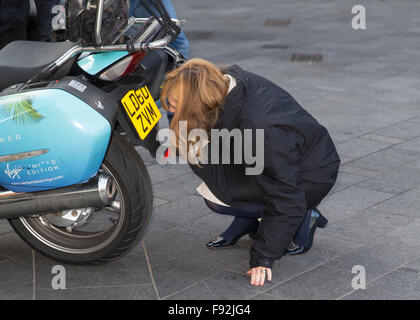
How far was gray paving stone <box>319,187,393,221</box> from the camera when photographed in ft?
14.5

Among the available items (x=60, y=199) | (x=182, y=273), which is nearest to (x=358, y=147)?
(x=182, y=273)

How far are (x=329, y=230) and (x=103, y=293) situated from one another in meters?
1.30

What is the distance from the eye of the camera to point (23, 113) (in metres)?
3.42

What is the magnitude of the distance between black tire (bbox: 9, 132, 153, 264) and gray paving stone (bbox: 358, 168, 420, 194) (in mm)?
1723

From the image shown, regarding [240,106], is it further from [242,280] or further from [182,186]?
[182,186]

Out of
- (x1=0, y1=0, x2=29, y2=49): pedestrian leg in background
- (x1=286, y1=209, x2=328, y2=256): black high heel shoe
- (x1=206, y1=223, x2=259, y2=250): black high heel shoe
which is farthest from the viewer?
(x1=0, y1=0, x2=29, y2=49): pedestrian leg in background

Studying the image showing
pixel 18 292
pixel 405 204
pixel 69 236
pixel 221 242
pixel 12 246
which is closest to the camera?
pixel 18 292

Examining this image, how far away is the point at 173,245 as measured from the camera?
13.5ft

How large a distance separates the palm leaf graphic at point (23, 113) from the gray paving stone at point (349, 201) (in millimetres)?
1790

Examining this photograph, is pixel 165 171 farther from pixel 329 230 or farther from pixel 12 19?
pixel 12 19

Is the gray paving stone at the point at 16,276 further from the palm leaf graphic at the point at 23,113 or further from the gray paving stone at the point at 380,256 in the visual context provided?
the gray paving stone at the point at 380,256

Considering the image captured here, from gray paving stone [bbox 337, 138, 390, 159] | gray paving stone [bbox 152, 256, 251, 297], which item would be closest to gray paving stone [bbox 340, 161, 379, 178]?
gray paving stone [bbox 337, 138, 390, 159]

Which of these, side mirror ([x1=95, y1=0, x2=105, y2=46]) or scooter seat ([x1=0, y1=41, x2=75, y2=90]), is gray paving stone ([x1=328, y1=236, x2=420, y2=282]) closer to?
side mirror ([x1=95, y1=0, x2=105, y2=46])

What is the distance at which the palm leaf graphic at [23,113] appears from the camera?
11.2ft
